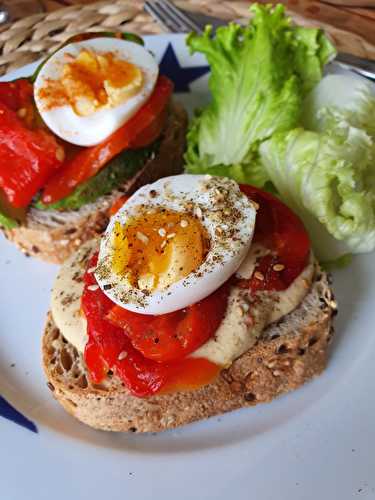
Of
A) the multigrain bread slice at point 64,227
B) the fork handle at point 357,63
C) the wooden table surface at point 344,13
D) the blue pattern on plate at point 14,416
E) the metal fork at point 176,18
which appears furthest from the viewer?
the wooden table surface at point 344,13

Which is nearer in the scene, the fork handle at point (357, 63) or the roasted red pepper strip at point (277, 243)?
the roasted red pepper strip at point (277, 243)

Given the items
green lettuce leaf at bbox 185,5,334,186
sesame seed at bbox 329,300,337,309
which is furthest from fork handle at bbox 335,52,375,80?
sesame seed at bbox 329,300,337,309

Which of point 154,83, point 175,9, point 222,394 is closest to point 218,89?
point 154,83

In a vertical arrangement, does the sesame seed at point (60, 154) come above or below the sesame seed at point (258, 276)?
above

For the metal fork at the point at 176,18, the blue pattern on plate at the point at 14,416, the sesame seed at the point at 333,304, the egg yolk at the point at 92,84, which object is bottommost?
the sesame seed at the point at 333,304

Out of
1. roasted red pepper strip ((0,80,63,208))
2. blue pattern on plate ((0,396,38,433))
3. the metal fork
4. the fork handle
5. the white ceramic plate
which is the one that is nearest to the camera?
the white ceramic plate

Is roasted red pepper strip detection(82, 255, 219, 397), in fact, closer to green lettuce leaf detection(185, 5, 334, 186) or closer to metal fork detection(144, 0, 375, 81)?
green lettuce leaf detection(185, 5, 334, 186)

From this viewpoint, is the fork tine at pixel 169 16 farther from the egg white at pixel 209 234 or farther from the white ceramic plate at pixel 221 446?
the white ceramic plate at pixel 221 446

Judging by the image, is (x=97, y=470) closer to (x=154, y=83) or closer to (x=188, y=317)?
(x=188, y=317)

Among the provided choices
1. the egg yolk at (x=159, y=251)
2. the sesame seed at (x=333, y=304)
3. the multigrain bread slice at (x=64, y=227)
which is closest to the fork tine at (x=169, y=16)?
the multigrain bread slice at (x=64, y=227)
